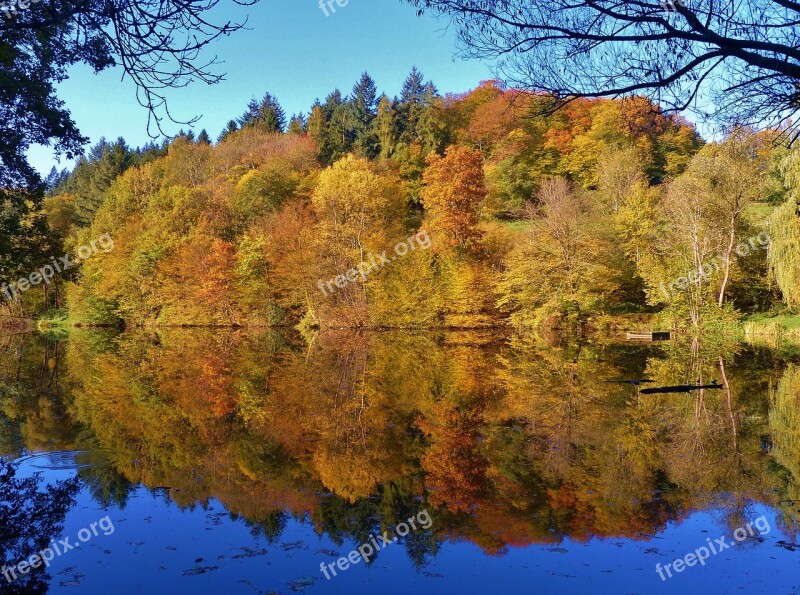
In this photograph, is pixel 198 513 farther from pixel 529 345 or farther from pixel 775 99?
pixel 529 345

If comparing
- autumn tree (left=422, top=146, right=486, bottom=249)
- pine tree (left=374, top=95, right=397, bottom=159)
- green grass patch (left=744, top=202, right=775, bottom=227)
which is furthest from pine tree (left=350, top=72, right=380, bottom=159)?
green grass patch (left=744, top=202, right=775, bottom=227)

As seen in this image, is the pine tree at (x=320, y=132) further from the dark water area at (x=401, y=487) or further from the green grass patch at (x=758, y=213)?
the dark water area at (x=401, y=487)

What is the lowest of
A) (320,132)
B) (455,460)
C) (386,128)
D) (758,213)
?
(455,460)

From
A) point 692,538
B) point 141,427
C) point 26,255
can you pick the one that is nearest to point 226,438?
point 141,427

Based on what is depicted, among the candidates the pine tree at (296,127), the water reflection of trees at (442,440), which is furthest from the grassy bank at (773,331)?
the pine tree at (296,127)

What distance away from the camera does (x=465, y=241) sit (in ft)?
112

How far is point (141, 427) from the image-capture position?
32.8ft

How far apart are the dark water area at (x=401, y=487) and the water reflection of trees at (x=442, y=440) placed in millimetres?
45

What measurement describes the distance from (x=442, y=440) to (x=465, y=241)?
25986 millimetres

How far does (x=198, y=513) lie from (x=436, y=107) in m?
59.9

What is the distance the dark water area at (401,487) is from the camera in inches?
196

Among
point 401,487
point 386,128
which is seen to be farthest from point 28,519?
point 386,128

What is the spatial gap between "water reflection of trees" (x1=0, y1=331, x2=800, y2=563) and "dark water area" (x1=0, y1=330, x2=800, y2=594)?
0.05 m

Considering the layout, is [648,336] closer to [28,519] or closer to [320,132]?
[28,519]
